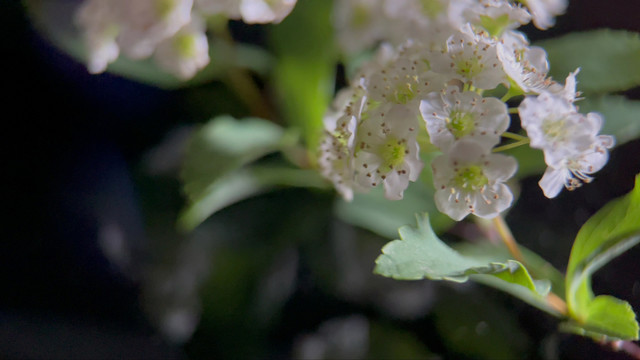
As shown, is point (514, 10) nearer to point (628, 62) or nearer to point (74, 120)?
point (628, 62)

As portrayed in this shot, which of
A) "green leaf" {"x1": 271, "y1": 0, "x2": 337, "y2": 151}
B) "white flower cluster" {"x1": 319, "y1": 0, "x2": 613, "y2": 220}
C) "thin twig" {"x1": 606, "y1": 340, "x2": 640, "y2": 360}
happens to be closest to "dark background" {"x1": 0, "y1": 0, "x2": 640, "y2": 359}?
"thin twig" {"x1": 606, "y1": 340, "x2": 640, "y2": 360}

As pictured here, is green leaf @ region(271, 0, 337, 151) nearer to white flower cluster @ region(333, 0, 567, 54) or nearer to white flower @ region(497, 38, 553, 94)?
white flower cluster @ region(333, 0, 567, 54)

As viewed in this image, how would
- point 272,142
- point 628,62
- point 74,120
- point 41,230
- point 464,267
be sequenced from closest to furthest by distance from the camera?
point 464,267 < point 628,62 < point 272,142 < point 41,230 < point 74,120

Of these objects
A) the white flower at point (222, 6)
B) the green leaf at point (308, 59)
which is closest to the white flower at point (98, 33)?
the white flower at point (222, 6)

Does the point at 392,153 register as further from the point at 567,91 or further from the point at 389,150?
the point at 567,91

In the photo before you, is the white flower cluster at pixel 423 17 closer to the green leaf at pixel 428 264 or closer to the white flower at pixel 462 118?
the white flower at pixel 462 118

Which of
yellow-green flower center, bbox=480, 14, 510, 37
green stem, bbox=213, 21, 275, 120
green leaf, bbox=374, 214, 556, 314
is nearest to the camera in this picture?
green leaf, bbox=374, 214, 556, 314

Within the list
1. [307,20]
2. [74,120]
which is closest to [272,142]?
[307,20]

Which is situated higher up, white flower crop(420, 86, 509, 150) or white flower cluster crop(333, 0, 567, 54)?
white flower cluster crop(333, 0, 567, 54)
